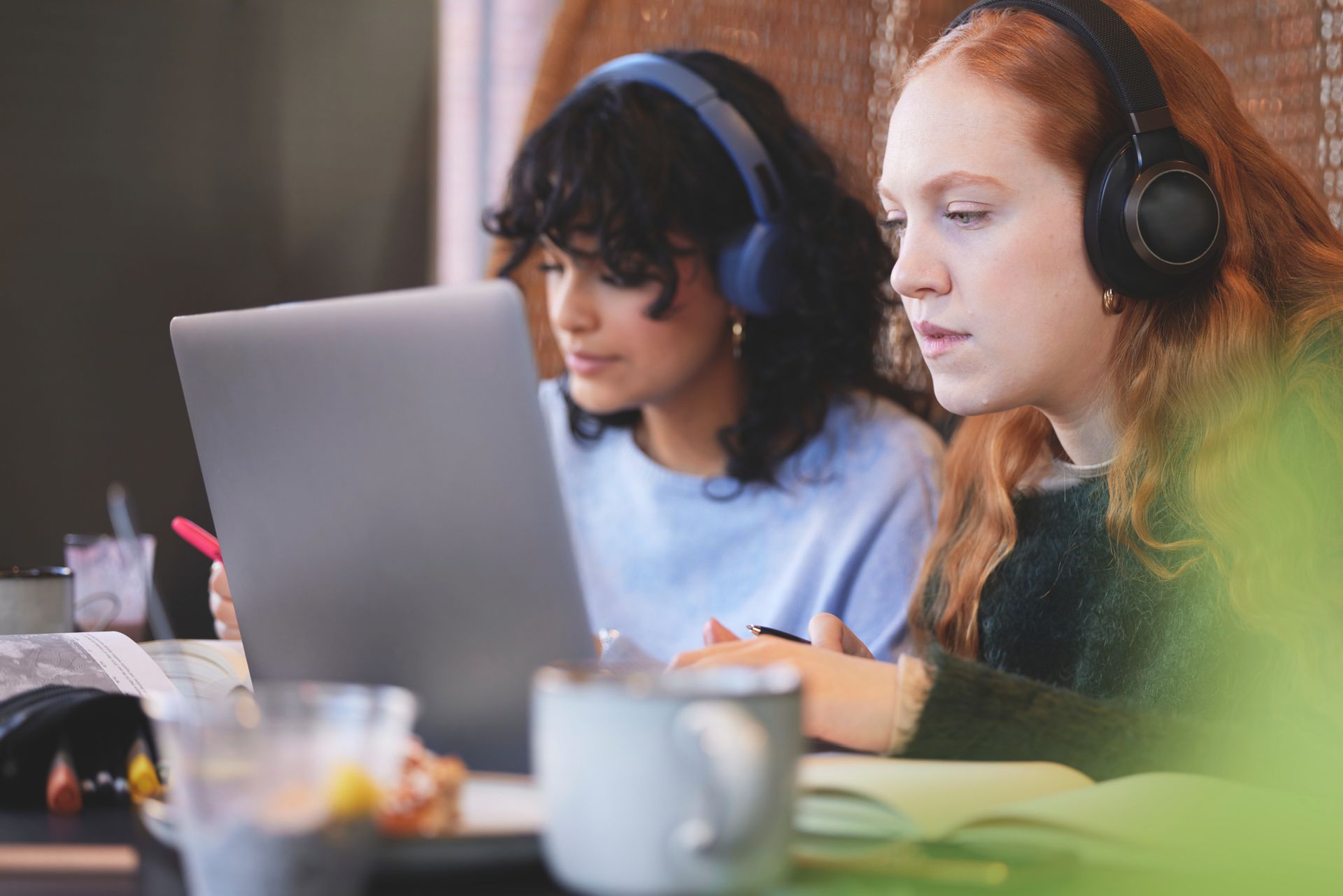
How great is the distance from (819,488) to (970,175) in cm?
53

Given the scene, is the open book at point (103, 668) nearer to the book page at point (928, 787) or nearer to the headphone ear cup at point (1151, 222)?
the book page at point (928, 787)

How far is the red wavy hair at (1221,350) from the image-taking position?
33.0 inches

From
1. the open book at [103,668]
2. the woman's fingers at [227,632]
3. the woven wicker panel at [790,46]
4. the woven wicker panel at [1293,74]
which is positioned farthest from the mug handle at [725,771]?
the woven wicker panel at [790,46]

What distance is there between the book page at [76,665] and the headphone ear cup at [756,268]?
0.74m

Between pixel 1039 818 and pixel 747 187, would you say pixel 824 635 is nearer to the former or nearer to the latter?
pixel 1039 818

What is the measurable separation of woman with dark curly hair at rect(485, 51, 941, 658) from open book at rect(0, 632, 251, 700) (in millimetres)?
588

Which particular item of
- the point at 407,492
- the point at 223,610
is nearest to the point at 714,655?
the point at 407,492

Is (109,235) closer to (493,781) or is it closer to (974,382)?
(974,382)

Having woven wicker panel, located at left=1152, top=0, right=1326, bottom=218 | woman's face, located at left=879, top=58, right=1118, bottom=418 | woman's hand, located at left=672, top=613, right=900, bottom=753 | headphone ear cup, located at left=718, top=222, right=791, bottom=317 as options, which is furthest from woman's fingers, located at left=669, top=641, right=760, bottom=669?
woven wicker panel, located at left=1152, top=0, right=1326, bottom=218

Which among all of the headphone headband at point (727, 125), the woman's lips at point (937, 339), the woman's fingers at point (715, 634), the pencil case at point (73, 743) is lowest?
the woman's fingers at point (715, 634)

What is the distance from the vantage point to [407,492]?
21.3 inches

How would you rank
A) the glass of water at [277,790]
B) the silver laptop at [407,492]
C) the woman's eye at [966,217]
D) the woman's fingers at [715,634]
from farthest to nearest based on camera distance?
the woman's eye at [966,217]
the woman's fingers at [715,634]
the silver laptop at [407,492]
the glass of water at [277,790]

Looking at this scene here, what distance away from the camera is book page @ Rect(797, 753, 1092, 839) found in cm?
44

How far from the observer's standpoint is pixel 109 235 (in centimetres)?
155
